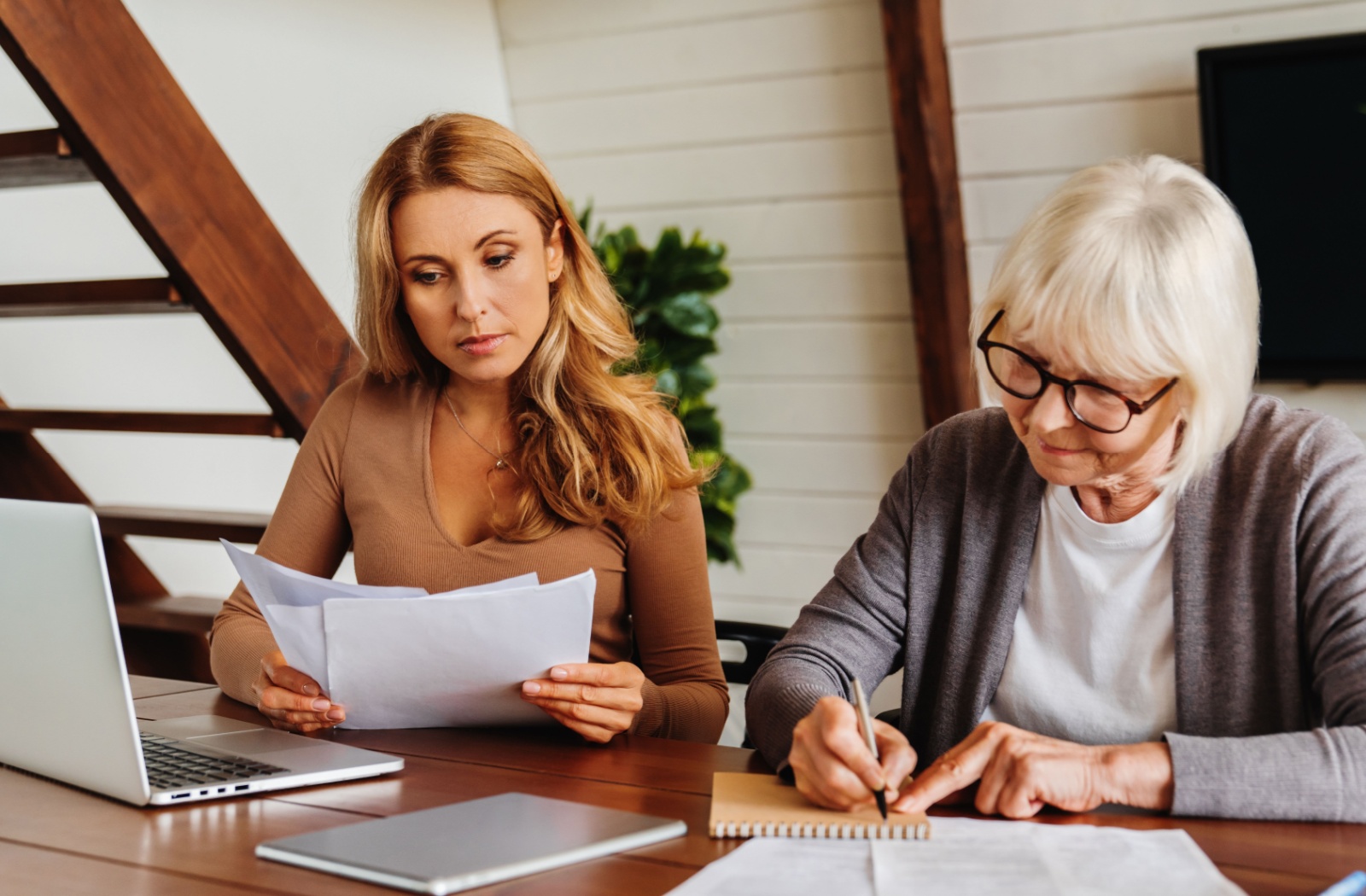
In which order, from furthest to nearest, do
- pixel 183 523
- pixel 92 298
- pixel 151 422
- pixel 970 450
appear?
pixel 183 523, pixel 151 422, pixel 92 298, pixel 970 450

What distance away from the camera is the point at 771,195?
3449 millimetres

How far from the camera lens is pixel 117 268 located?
9.26 ft

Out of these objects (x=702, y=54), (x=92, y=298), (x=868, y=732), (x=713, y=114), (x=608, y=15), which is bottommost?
(x=868, y=732)

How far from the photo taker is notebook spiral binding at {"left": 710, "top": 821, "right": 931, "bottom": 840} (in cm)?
107

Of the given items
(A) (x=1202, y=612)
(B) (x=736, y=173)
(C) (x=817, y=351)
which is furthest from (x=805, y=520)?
(A) (x=1202, y=612)

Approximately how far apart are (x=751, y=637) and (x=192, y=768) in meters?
0.82

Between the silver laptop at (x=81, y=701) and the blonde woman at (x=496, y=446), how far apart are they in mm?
313

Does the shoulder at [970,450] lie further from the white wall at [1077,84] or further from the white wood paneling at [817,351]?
the white wood paneling at [817,351]

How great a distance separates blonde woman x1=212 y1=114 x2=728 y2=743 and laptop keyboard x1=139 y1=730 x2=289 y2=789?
0.24m

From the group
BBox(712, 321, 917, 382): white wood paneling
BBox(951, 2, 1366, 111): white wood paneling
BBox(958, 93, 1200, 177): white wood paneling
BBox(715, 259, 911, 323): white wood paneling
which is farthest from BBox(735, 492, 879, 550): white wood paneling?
BBox(951, 2, 1366, 111): white wood paneling

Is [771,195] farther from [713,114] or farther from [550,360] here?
[550,360]

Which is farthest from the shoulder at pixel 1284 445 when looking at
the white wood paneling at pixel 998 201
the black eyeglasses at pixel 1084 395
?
the white wood paneling at pixel 998 201

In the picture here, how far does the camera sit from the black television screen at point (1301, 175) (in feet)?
8.80

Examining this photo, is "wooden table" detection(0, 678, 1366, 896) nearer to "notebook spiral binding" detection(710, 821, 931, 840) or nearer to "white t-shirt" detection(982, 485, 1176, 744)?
"notebook spiral binding" detection(710, 821, 931, 840)
